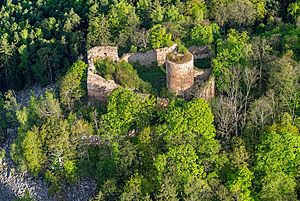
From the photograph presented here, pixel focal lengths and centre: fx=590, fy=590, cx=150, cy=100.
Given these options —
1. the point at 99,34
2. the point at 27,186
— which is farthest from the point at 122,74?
the point at 99,34

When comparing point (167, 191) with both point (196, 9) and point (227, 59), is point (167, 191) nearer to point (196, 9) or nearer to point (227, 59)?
point (227, 59)

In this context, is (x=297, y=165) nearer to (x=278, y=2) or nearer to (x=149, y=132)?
(x=149, y=132)

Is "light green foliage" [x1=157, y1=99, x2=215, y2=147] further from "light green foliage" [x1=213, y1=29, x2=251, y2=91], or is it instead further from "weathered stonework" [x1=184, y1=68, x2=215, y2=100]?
"light green foliage" [x1=213, y1=29, x2=251, y2=91]

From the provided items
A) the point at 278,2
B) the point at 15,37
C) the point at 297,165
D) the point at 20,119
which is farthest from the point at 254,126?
the point at 15,37

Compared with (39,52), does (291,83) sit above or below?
above

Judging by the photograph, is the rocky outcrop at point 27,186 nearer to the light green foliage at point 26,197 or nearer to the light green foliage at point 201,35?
the light green foliage at point 26,197

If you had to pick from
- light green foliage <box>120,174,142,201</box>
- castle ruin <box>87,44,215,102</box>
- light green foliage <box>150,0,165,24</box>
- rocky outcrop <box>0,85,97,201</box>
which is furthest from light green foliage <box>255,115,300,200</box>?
light green foliage <box>150,0,165,24</box>
